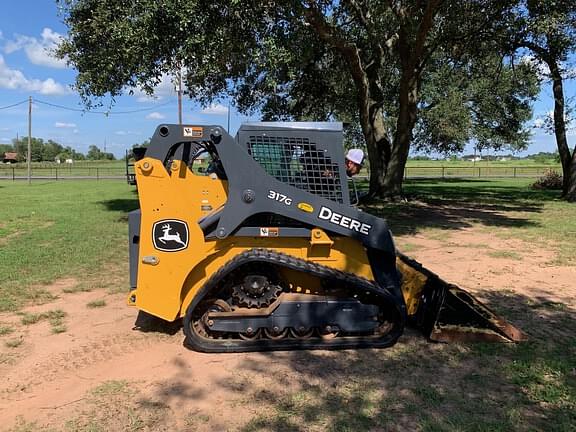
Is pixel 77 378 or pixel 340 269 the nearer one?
pixel 77 378

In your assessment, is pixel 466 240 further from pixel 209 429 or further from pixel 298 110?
pixel 298 110

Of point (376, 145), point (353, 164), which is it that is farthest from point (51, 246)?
point (376, 145)

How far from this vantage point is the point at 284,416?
133 inches

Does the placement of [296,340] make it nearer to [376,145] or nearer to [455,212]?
[455,212]

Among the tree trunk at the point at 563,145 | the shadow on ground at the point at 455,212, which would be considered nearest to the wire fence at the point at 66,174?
the shadow on ground at the point at 455,212

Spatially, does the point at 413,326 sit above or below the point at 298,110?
below

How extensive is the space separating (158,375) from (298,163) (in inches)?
82.4

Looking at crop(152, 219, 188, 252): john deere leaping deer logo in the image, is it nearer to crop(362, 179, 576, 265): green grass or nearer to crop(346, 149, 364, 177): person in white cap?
crop(346, 149, 364, 177): person in white cap

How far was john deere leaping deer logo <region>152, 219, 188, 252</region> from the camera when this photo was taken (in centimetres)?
427

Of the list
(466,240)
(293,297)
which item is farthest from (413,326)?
(466,240)

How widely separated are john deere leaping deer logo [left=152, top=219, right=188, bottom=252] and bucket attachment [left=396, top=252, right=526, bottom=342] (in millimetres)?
2232

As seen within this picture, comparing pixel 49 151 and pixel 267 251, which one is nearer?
pixel 267 251

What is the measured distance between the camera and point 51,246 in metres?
9.70

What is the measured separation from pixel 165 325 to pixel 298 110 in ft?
51.8
